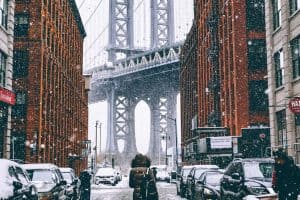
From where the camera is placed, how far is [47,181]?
1638 centimetres

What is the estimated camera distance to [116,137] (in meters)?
115

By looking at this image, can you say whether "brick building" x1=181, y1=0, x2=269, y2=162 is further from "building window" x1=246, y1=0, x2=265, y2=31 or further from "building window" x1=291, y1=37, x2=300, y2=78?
"building window" x1=291, y1=37, x2=300, y2=78

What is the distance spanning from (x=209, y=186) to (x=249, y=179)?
509cm

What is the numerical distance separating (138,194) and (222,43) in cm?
3763

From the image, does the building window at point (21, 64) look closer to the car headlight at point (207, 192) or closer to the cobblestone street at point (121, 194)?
the cobblestone street at point (121, 194)

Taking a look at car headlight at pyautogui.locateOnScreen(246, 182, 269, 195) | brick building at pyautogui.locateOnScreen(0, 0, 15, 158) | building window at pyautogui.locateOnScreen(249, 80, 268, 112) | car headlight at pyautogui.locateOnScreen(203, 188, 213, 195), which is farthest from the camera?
building window at pyautogui.locateOnScreen(249, 80, 268, 112)

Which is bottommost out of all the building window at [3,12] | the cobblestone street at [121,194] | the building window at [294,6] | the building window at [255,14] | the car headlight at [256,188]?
the cobblestone street at [121,194]

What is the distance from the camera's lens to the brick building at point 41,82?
4328 centimetres

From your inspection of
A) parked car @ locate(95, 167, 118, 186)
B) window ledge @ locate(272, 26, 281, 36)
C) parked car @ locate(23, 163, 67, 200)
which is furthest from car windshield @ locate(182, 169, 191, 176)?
parked car @ locate(95, 167, 118, 186)

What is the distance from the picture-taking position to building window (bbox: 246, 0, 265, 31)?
4222 centimetres

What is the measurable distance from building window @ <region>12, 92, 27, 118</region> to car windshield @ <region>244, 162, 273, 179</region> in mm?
32793

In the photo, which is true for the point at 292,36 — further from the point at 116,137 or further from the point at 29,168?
the point at 116,137

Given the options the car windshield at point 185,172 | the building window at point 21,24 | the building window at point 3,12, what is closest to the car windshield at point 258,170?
the car windshield at point 185,172

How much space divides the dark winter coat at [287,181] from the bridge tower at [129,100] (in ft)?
312
